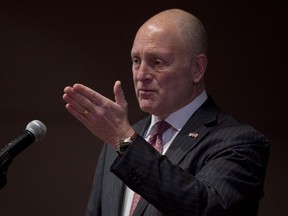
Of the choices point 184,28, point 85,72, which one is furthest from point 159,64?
point 85,72

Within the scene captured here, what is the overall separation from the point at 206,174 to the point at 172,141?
0.25 metres

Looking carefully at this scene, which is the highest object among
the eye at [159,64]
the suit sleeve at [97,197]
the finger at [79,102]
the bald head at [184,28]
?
the bald head at [184,28]

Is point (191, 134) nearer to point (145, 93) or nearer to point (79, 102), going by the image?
point (145, 93)

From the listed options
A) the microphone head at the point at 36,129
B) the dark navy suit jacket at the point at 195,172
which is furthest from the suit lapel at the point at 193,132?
the microphone head at the point at 36,129

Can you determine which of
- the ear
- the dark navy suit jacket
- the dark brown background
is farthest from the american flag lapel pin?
the dark brown background

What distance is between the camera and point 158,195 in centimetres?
136

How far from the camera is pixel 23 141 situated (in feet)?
4.03

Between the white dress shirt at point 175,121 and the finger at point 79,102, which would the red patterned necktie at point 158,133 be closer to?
the white dress shirt at point 175,121

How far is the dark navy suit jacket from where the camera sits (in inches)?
53.7

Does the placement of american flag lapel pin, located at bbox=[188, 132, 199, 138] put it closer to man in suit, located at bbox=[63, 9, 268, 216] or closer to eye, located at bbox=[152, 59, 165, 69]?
man in suit, located at bbox=[63, 9, 268, 216]

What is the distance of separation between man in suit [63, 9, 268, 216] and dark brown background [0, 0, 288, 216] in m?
1.08

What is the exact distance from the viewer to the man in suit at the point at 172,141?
4.46 feet

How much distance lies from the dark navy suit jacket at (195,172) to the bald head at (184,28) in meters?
0.20

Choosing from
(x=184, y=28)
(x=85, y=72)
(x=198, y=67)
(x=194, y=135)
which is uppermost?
(x=184, y=28)
